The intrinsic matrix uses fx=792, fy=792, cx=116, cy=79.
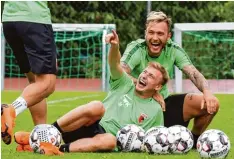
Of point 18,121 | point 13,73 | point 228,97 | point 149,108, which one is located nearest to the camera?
point 149,108

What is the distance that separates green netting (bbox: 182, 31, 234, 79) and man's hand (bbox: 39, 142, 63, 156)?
12.3 metres

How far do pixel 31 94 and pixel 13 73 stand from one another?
12.9 metres

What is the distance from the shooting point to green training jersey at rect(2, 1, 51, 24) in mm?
6910

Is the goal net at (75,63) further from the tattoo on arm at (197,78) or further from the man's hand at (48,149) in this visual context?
the man's hand at (48,149)

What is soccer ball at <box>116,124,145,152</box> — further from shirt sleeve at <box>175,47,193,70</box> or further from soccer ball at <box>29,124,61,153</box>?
shirt sleeve at <box>175,47,193,70</box>

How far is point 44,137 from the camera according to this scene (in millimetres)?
6254

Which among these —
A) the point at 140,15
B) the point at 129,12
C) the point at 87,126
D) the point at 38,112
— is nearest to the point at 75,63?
the point at 129,12

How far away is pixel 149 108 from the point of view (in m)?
6.73

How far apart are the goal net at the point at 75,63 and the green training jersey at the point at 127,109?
11.8 meters

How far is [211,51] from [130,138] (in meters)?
12.7

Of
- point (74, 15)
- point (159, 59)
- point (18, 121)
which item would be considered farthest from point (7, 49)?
point (159, 59)

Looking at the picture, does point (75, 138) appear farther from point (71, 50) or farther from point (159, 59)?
point (71, 50)

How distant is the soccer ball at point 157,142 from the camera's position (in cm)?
630

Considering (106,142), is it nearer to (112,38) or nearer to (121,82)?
(121,82)
